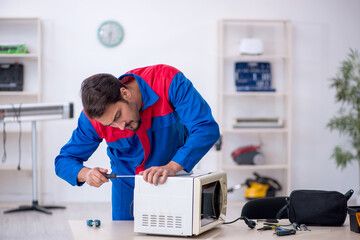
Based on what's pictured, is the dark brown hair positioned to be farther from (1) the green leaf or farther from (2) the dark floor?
(1) the green leaf

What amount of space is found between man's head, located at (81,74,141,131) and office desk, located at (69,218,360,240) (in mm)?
386

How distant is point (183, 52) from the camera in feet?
18.1

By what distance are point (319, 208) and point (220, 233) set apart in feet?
1.42

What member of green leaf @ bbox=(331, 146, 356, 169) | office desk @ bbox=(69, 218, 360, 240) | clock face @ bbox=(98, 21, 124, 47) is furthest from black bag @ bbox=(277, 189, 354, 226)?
clock face @ bbox=(98, 21, 124, 47)

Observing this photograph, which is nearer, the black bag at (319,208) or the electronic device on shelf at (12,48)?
the black bag at (319,208)

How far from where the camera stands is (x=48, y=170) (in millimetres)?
5395

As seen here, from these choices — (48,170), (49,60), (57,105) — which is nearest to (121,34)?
(49,60)

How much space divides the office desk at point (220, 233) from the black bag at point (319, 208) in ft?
0.13

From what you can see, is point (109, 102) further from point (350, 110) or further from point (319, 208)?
point (350, 110)

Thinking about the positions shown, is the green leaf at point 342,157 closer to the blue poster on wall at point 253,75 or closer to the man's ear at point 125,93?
the blue poster on wall at point 253,75

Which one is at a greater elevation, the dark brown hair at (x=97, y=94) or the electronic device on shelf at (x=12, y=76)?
the electronic device on shelf at (x=12, y=76)

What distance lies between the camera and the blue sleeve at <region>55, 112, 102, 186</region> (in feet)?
6.53

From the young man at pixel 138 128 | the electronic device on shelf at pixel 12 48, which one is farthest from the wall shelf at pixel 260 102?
the young man at pixel 138 128

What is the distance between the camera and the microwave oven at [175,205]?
1708 mm
